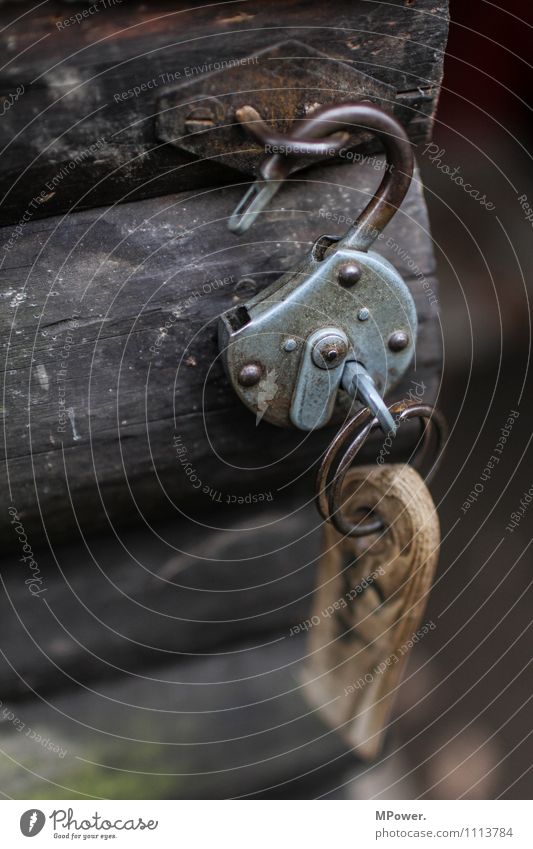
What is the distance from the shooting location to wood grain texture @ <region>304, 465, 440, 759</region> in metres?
0.72

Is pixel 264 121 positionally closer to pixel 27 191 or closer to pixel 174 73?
pixel 174 73

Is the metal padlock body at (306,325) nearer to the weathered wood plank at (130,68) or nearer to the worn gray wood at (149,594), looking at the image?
the weathered wood plank at (130,68)

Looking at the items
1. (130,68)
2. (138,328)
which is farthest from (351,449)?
(130,68)

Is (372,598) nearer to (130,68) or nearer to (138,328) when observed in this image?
(138,328)

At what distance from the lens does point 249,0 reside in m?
0.58

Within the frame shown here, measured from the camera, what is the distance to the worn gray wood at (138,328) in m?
0.63

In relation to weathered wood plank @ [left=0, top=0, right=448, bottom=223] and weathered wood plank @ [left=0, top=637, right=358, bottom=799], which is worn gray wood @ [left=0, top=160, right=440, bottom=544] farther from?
weathered wood plank @ [left=0, top=637, right=358, bottom=799]
